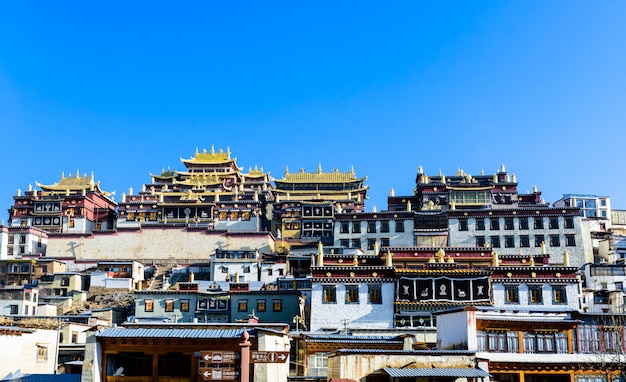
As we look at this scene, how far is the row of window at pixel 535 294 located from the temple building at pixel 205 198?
4282 centimetres

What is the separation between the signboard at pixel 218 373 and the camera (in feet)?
73.7

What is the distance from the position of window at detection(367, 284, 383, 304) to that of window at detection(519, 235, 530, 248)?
27.3 m

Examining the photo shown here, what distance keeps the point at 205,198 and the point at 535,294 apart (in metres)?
55.4

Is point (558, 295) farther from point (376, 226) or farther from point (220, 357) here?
point (220, 357)

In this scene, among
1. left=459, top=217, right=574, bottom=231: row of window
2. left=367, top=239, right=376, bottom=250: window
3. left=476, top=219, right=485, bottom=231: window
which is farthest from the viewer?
left=367, top=239, right=376, bottom=250: window

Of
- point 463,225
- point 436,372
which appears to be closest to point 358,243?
point 463,225

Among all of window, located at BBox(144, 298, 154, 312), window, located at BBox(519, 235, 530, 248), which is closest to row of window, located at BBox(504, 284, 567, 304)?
window, located at BBox(519, 235, 530, 248)

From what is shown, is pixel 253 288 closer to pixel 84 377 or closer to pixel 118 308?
pixel 118 308

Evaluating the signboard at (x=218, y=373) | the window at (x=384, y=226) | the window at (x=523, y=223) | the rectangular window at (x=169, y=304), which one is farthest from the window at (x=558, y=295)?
the signboard at (x=218, y=373)

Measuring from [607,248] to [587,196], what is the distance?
40.3 metres

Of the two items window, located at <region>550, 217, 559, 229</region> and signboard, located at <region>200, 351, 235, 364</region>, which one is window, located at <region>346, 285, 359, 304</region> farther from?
window, located at <region>550, 217, 559, 229</region>

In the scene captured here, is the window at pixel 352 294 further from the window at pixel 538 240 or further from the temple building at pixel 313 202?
the window at pixel 538 240

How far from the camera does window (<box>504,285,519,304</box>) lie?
53000mm

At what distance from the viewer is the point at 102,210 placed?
319 ft
